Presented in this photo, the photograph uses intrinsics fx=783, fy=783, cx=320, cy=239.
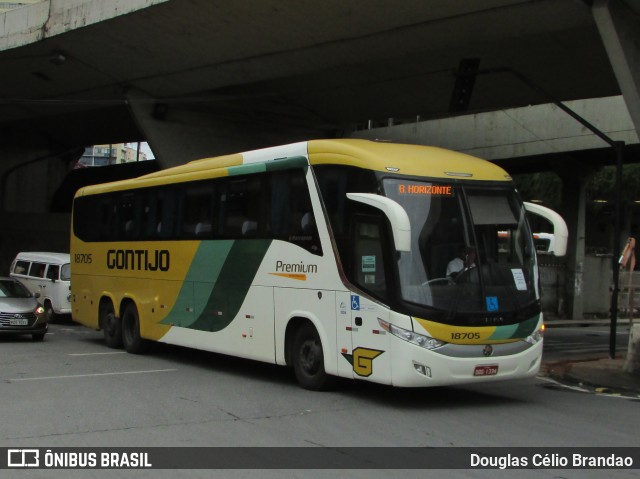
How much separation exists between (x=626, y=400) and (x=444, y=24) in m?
10.3

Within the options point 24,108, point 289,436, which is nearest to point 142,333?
point 289,436

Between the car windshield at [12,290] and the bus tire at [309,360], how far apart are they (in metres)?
10.2

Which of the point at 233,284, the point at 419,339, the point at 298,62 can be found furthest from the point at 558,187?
the point at 419,339

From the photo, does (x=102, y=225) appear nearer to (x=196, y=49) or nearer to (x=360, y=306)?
(x=196, y=49)

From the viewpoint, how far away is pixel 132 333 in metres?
16.6

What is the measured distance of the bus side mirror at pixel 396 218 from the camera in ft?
30.9

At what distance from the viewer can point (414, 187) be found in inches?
412

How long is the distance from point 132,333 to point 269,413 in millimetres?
7529

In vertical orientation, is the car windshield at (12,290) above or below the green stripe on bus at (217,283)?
below

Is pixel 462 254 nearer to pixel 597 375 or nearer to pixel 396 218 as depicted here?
pixel 396 218

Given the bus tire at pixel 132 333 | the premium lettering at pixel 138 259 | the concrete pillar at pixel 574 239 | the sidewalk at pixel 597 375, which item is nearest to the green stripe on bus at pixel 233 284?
the premium lettering at pixel 138 259

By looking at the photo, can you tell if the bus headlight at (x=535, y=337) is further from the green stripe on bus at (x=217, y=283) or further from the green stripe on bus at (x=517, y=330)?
the green stripe on bus at (x=217, y=283)

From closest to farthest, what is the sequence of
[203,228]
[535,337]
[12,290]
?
[535,337]
[203,228]
[12,290]

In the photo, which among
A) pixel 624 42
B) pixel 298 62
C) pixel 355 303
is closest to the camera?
pixel 355 303
